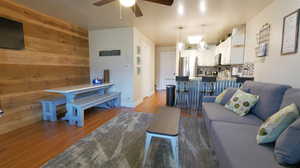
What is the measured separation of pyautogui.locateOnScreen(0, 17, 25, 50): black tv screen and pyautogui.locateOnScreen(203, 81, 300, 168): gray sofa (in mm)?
3698

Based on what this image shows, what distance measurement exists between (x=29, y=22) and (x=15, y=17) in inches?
8.9

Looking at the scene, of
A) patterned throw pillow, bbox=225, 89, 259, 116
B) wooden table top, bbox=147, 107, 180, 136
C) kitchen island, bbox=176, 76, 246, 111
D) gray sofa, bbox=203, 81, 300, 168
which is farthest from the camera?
kitchen island, bbox=176, 76, 246, 111

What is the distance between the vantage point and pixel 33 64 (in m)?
2.78

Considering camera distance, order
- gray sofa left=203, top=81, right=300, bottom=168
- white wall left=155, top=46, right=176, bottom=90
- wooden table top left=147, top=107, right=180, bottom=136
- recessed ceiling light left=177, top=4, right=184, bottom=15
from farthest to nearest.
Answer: white wall left=155, top=46, right=176, bottom=90 → recessed ceiling light left=177, top=4, right=184, bottom=15 → wooden table top left=147, top=107, right=180, bottom=136 → gray sofa left=203, top=81, right=300, bottom=168

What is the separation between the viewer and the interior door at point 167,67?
22.8 ft

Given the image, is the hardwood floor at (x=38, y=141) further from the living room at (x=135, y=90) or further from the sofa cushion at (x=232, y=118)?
the sofa cushion at (x=232, y=118)

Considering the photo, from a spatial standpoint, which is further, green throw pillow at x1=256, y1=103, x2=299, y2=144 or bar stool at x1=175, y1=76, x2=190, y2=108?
bar stool at x1=175, y1=76, x2=190, y2=108

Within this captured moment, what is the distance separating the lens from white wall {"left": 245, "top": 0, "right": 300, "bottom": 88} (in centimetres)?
192

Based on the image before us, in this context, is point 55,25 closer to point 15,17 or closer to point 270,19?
point 15,17

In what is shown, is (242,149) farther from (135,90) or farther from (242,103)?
(135,90)

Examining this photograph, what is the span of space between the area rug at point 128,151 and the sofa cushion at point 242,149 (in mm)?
465

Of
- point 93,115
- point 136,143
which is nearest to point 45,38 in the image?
point 93,115

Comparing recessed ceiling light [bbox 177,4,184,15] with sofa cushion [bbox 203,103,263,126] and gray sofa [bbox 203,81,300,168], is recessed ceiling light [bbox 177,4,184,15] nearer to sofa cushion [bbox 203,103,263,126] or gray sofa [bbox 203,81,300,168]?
gray sofa [bbox 203,81,300,168]

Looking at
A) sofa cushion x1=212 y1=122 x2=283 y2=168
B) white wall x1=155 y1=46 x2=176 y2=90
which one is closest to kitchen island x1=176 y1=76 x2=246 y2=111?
sofa cushion x1=212 y1=122 x2=283 y2=168
